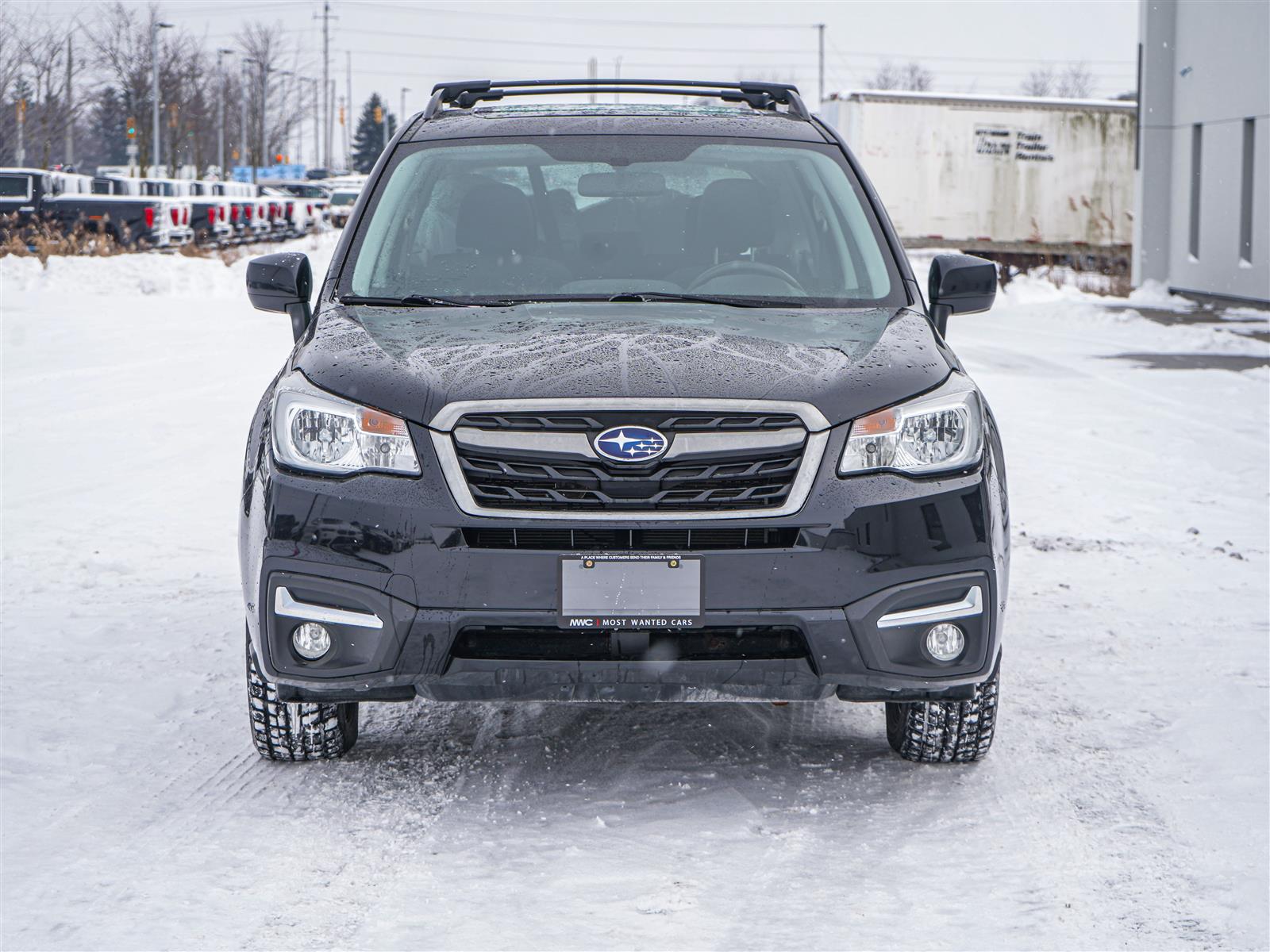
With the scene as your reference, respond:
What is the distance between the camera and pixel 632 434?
337 centimetres

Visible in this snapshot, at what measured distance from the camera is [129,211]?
2284 cm

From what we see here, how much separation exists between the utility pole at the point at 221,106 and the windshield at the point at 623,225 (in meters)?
61.7

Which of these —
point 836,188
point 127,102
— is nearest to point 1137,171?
point 836,188

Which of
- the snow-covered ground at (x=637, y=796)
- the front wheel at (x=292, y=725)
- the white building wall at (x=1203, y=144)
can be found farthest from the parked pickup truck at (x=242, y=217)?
the front wheel at (x=292, y=725)

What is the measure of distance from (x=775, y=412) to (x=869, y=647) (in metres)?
0.57

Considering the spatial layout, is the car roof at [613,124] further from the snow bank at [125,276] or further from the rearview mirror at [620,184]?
the snow bank at [125,276]

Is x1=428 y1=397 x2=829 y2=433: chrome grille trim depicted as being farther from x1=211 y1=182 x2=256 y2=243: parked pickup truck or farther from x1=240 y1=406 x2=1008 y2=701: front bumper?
x1=211 y1=182 x2=256 y2=243: parked pickup truck

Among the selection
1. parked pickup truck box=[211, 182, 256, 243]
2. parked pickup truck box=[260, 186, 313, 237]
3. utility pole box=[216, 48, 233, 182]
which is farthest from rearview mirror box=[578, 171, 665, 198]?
utility pole box=[216, 48, 233, 182]

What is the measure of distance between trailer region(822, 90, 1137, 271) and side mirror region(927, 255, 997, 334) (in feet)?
85.9

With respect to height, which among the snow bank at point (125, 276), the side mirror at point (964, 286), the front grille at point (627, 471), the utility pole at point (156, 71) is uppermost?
the utility pole at point (156, 71)

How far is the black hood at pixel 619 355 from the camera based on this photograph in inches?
135

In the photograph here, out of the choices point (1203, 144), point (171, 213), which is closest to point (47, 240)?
point (171, 213)

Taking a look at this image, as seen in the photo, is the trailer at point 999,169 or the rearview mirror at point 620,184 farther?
the trailer at point 999,169

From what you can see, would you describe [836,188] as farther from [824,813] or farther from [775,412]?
Answer: [824,813]
